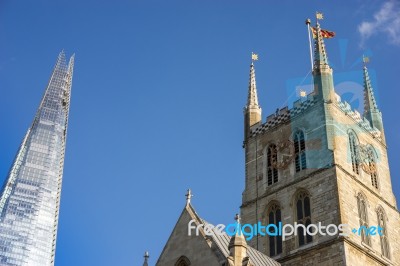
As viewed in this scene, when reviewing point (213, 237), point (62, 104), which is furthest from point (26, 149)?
point (213, 237)

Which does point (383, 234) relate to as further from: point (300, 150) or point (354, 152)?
point (300, 150)

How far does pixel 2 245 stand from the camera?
497ft

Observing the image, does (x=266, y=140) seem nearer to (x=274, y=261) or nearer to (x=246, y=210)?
(x=246, y=210)

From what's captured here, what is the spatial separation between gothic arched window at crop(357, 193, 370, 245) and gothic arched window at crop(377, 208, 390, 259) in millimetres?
1753

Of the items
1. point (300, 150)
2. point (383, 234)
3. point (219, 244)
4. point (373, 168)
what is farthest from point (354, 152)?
point (219, 244)

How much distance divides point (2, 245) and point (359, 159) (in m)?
132

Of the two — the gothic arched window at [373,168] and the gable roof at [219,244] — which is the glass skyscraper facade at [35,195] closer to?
the gothic arched window at [373,168]

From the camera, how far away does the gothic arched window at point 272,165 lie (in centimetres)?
3778

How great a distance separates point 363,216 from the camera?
1368 inches

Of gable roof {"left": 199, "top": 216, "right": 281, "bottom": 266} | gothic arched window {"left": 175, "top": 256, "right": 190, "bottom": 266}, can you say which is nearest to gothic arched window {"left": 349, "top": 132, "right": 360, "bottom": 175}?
gable roof {"left": 199, "top": 216, "right": 281, "bottom": 266}

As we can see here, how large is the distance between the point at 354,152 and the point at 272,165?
5.18 metres

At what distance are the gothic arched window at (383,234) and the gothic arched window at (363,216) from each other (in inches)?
69.0

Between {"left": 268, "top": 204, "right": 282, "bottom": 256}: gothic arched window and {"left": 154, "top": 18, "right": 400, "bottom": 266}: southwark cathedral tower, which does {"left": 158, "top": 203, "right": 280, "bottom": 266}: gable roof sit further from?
{"left": 268, "top": 204, "right": 282, "bottom": 256}: gothic arched window

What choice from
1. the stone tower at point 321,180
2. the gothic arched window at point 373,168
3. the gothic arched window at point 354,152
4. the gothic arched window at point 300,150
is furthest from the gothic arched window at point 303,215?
the gothic arched window at point 373,168
